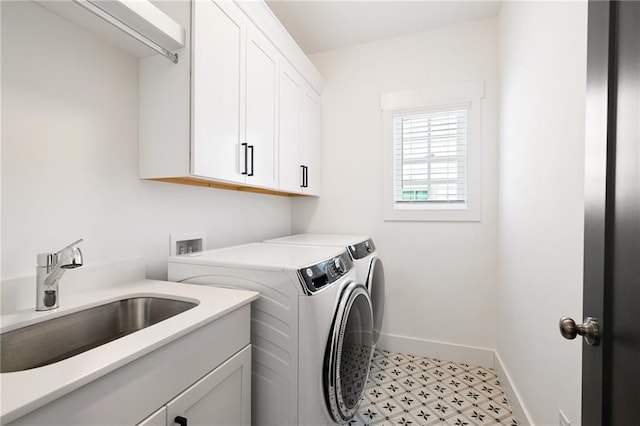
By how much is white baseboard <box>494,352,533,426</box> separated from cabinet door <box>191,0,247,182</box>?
1.94m

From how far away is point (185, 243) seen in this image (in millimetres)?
1733

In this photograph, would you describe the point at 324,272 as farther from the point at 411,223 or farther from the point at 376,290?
the point at 411,223

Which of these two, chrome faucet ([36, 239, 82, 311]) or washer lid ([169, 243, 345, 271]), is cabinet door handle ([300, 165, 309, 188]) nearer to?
washer lid ([169, 243, 345, 271])

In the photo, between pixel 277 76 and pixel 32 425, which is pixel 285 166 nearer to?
pixel 277 76

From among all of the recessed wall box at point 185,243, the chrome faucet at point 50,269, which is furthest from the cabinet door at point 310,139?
the chrome faucet at point 50,269

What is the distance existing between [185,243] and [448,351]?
7.03ft

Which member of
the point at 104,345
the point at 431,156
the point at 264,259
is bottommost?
the point at 104,345

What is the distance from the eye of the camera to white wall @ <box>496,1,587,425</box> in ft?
3.52

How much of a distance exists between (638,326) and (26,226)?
5.53ft

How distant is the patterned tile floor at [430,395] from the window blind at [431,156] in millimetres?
1295

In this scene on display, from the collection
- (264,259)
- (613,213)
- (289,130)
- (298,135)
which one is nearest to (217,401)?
(264,259)

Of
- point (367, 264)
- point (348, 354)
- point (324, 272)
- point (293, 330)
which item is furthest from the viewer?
point (367, 264)

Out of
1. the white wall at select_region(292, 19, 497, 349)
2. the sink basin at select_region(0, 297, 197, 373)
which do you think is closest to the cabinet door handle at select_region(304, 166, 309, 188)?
the white wall at select_region(292, 19, 497, 349)

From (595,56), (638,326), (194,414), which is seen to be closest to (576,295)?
(638,326)
